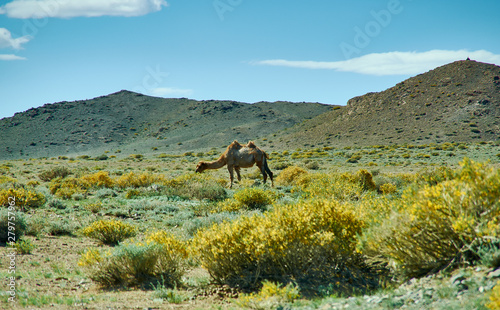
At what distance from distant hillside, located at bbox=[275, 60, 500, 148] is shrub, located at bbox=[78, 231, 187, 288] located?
1920 inches

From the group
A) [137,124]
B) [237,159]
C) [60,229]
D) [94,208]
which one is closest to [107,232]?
[60,229]

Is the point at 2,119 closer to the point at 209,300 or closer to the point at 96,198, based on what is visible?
the point at 96,198

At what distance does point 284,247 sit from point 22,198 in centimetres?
1009

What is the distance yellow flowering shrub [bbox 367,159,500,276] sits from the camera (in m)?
4.18

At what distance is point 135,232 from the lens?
9.32 m

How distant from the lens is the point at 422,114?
57219 millimetres

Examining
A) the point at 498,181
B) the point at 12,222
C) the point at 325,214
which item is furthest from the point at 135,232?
the point at 498,181

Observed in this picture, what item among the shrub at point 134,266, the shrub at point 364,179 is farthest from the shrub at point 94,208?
the shrub at point 364,179

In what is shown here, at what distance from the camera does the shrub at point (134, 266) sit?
611 cm

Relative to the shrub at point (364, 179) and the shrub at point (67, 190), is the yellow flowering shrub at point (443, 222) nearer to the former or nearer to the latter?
the shrub at point (364, 179)

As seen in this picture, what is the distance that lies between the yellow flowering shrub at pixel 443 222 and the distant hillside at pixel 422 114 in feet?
160

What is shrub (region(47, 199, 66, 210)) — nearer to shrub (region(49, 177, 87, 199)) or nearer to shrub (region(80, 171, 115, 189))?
shrub (region(49, 177, 87, 199))

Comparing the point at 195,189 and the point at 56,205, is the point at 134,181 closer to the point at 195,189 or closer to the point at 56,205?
the point at 195,189

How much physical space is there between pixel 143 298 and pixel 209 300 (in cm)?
94
